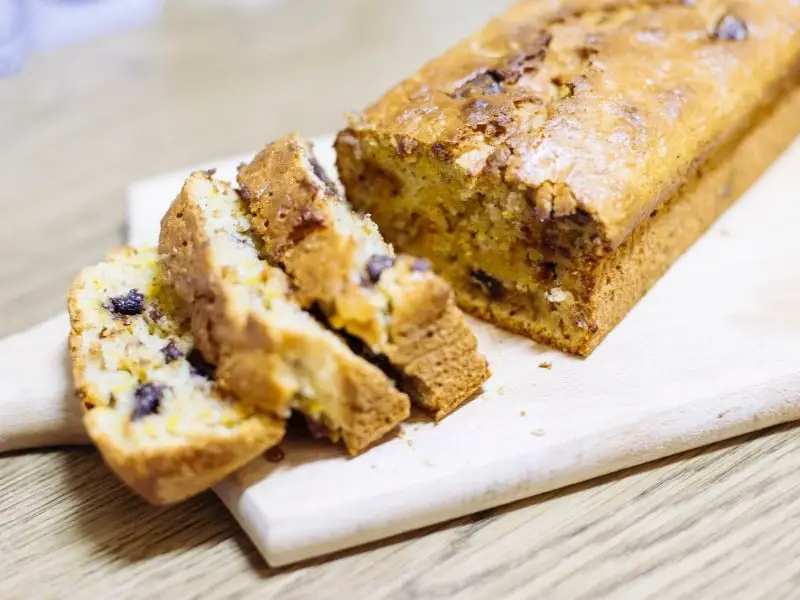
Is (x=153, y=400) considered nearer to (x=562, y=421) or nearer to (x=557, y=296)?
(x=562, y=421)

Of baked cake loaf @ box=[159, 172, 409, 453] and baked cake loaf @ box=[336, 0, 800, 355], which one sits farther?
baked cake loaf @ box=[336, 0, 800, 355]

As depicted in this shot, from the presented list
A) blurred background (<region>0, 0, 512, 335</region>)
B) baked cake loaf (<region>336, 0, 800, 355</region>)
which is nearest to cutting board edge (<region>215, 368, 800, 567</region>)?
baked cake loaf (<region>336, 0, 800, 355</region>)

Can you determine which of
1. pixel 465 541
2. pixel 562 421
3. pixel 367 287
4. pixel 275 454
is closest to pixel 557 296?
pixel 562 421

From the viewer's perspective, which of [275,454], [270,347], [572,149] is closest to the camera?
[270,347]

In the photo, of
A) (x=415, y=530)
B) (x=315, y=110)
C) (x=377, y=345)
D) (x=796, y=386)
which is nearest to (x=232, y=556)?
(x=415, y=530)

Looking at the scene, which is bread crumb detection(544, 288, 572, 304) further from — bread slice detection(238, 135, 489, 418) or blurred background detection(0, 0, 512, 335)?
blurred background detection(0, 0, 512, 335)

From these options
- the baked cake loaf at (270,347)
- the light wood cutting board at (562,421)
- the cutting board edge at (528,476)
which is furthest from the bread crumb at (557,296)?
the baked cake loaf at (270,347)
